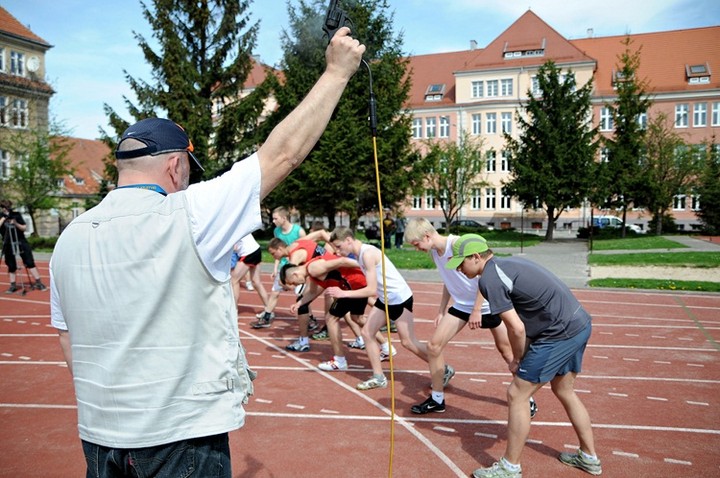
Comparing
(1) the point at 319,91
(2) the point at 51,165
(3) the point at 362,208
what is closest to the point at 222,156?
(3) the point at 362,208

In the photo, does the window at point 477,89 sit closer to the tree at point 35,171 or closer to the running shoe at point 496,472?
the tree at point 35,171

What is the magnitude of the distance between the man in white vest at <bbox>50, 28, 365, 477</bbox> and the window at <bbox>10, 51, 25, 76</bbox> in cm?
5330

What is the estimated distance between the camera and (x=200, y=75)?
28.4m

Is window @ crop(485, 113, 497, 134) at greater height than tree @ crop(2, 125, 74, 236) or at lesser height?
greater

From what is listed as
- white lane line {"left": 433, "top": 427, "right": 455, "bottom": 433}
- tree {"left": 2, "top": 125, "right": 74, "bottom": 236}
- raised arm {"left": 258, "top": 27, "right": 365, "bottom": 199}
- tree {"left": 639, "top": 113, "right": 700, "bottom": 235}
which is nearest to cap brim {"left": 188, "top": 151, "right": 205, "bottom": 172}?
raised arm {"left": 258, "top": 27, "right": 365, "bottom": 199}

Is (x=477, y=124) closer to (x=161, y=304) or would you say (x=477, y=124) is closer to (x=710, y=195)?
(x=710, y=195)

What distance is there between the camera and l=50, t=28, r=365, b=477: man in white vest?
1825mm

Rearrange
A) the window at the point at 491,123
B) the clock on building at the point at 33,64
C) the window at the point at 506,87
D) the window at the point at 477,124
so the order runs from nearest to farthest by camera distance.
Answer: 1. the clock on building at the point at 33,64
2. the window at the point at 506,87
3. the window at the point at 491,123
4. the window at the point at 477,124

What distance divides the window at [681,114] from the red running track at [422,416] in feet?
167

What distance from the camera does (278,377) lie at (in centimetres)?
757

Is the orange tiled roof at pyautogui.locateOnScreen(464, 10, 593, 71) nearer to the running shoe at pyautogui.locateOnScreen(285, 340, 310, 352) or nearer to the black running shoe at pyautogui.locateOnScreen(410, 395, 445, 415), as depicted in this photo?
the running shoe at pyautogui.locateOnScreen(285, 340, 310, 352)

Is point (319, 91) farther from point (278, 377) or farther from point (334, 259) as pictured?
point (278, 377)

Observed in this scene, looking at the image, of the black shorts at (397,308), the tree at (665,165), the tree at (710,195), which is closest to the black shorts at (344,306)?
the black shorts at (397,308)

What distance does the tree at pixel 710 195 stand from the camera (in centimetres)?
3831
